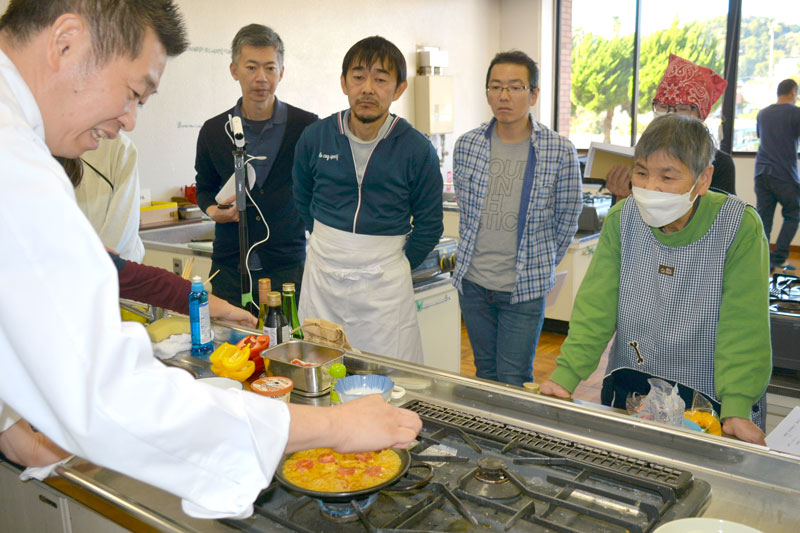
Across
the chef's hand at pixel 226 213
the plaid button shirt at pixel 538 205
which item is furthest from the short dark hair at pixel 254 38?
the plaid button shirt at pixel 538 205

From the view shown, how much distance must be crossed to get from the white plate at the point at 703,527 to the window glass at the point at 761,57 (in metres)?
7.53

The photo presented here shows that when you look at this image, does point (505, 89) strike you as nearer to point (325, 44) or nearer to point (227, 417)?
point (227, 417)

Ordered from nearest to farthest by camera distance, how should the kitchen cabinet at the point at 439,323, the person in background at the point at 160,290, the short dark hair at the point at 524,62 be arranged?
the person in background at the point at 160,290 → the short dark hair at the point at 524,62 → the kitchen cabinet at the point at 439,323

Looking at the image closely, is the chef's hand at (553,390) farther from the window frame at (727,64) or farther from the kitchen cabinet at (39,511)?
the window frame at (727,64)

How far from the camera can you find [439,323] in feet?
11.2

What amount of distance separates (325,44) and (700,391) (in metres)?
4.95

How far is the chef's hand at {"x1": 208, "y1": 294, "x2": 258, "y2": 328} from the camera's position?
1907mm

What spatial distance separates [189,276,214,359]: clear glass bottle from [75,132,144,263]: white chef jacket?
25.3 inches

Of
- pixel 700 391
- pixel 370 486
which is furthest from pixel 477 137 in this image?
pixel 370 486

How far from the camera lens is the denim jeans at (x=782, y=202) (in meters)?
6.24

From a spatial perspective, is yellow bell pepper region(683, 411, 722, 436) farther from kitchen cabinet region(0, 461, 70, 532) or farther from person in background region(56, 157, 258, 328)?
kitchen cabinet region(0, 461, 70, 532)

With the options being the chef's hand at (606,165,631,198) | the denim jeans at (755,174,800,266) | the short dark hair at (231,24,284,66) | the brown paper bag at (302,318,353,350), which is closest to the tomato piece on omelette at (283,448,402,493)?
the brown paper bag at (302,318,353,350)

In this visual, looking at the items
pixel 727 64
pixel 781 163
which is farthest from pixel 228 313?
pixel 727 64

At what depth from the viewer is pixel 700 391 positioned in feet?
5.70
